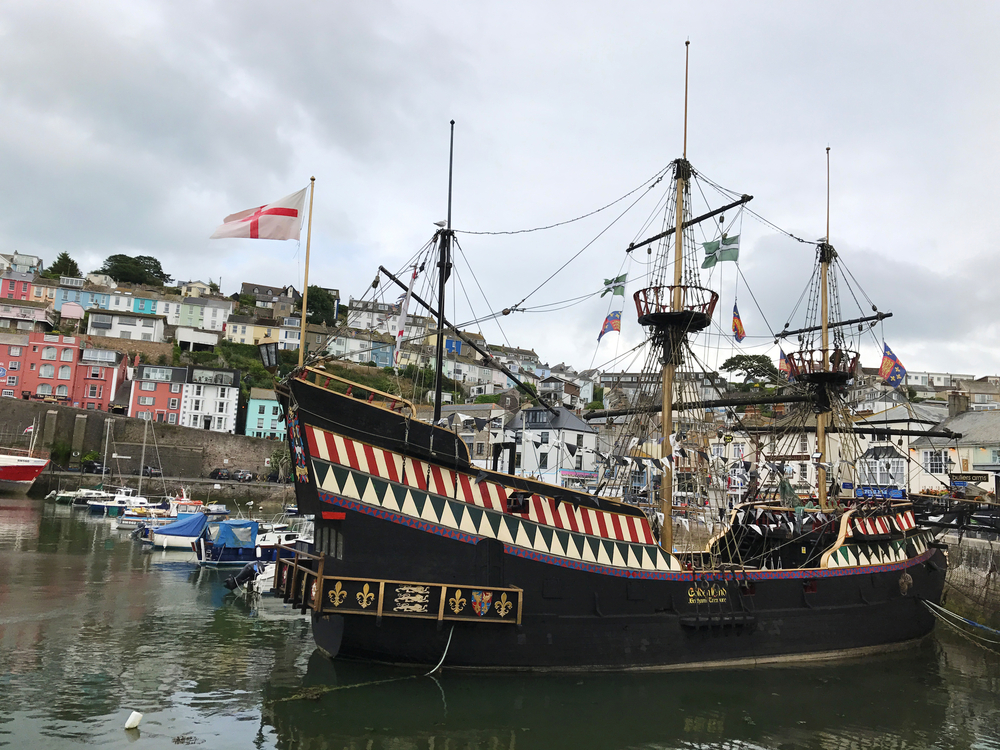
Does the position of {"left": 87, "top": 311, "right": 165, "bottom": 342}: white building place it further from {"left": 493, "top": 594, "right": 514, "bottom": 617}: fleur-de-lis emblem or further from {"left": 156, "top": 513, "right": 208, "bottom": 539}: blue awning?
{"left": 493, "top": 594, "right": 514, "bottom": 617}: fleur-de-lis emblem

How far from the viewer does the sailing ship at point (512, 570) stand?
12875 mm

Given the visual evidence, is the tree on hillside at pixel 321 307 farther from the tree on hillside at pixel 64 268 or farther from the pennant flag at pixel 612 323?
the pennant flag at pixel 612 323

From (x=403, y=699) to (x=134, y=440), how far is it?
59.4 metres

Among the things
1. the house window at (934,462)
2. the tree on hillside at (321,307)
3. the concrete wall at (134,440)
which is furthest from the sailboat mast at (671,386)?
the tree on hillside at (321,307)

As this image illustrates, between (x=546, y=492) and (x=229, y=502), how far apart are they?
4957 centimetres

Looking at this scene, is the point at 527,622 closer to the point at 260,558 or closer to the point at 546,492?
the point at 546,492

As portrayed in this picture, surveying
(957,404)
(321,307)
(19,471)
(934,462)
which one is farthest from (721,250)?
(321,307)

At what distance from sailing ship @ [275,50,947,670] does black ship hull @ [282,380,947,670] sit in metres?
0.03

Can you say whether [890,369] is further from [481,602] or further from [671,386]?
[481,602]

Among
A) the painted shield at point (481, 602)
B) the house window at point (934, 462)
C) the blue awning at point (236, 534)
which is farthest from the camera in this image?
the house window at point (934, 462)

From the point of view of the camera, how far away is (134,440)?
62375mm

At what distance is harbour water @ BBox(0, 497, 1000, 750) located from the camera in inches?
440

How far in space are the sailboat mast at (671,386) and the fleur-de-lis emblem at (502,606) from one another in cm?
446

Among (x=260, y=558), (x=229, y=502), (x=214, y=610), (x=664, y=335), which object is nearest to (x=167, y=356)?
(x=229, y=502)
